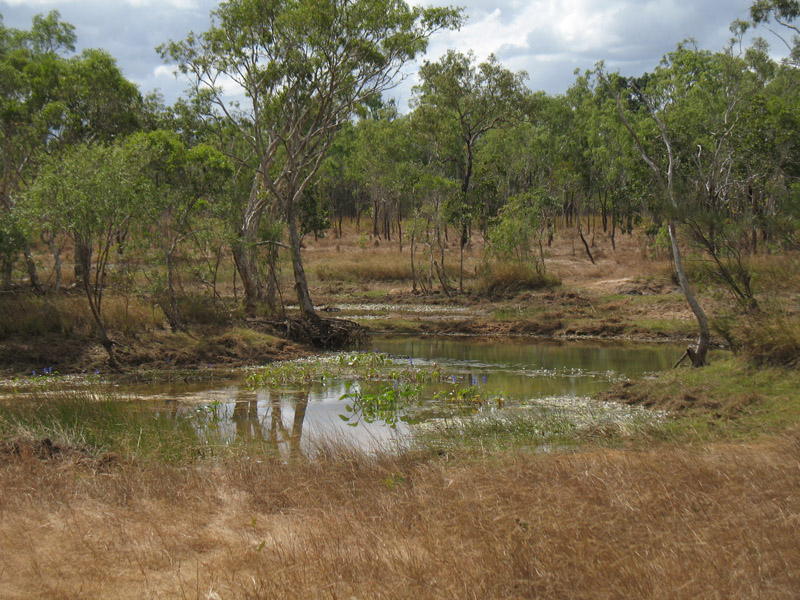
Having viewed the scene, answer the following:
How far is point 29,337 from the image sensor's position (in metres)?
18.7

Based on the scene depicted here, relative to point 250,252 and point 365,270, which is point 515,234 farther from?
point 250,252

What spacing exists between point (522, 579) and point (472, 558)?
43 centimetres

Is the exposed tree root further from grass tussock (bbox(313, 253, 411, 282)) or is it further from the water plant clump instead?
grass tussock (bbox(313, 253, 411, 282))

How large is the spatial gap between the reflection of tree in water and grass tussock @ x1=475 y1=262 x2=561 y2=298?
63.2 feet

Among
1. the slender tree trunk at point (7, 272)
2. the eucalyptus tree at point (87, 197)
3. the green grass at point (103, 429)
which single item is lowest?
the green grass at point (103, 429)

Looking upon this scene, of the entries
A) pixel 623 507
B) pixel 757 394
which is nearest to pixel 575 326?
pixel 757 394

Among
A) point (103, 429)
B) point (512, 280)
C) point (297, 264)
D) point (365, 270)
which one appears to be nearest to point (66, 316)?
point (297, 264)

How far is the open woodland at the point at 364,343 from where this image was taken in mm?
5383

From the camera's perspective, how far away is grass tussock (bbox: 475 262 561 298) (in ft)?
111

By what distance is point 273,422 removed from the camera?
43.3 feet

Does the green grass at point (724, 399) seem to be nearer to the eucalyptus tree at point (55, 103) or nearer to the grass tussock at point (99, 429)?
the grass tussock at point (99, 429)

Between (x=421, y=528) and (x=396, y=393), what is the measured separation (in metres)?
7.96

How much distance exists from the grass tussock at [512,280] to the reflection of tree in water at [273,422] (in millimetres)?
19254

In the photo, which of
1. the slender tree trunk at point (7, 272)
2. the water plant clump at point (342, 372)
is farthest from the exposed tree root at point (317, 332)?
the slender tree trunk at point (7, 272)
